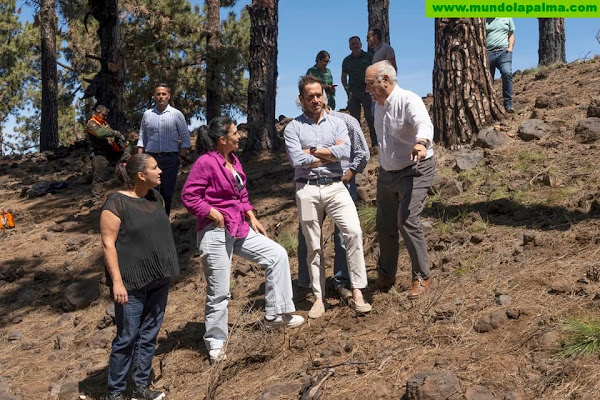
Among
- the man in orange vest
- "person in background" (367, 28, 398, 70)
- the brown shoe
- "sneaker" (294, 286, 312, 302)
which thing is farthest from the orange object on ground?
the brown shoe

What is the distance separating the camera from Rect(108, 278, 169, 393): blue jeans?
201 inches

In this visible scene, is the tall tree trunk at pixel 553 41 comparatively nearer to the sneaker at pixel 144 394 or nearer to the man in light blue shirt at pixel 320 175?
the man in light blue shirt at pixel 320 175

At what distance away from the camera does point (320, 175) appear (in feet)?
19.4

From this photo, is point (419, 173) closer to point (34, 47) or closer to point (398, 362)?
point (398, 362)

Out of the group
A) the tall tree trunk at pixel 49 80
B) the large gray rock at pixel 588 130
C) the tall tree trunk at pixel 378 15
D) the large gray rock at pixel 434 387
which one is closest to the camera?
the large gray rock at pixel 434 387

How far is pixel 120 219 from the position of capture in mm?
4941

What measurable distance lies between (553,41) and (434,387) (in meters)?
12.9

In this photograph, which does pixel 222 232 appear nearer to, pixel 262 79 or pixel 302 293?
pixel 302 293

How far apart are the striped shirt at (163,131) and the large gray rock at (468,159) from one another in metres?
3.35

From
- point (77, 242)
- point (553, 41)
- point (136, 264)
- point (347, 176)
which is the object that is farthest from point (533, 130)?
point (553, 41)

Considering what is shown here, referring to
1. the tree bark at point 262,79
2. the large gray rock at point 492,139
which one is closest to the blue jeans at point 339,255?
the large gray rock at point 492,139

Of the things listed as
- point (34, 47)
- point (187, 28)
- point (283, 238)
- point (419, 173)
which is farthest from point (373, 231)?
point (34, 47)

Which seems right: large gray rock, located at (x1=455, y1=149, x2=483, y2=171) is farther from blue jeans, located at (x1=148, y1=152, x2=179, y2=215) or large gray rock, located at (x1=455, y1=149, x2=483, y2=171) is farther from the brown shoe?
blue jeans, located at (x1=148, y1=152, x2=179, y2=215)

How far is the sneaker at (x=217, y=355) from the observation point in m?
5.57
